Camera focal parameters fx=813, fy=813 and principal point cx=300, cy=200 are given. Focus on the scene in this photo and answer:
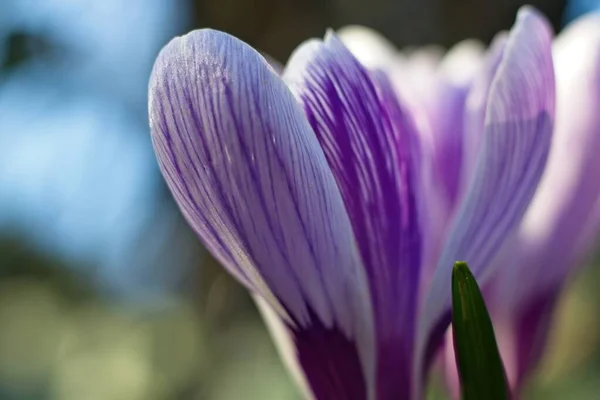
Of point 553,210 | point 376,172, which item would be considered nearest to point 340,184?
point 376,172

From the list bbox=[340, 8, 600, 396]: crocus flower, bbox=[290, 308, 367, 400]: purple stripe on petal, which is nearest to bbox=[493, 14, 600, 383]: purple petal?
bbox=[340, 8, 600, 396]: crocus flower

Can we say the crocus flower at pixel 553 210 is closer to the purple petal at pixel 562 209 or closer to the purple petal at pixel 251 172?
the purple petal at pixel 562 209

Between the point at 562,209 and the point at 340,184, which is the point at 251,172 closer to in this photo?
the point at 340,184

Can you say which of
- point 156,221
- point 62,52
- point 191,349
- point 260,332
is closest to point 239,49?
point 260,332

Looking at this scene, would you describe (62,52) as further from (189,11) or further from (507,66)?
(507,66)

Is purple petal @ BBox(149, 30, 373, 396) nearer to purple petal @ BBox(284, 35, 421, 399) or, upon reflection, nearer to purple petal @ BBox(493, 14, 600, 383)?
purple petal @ BBox(284, 35, 421, 399)
